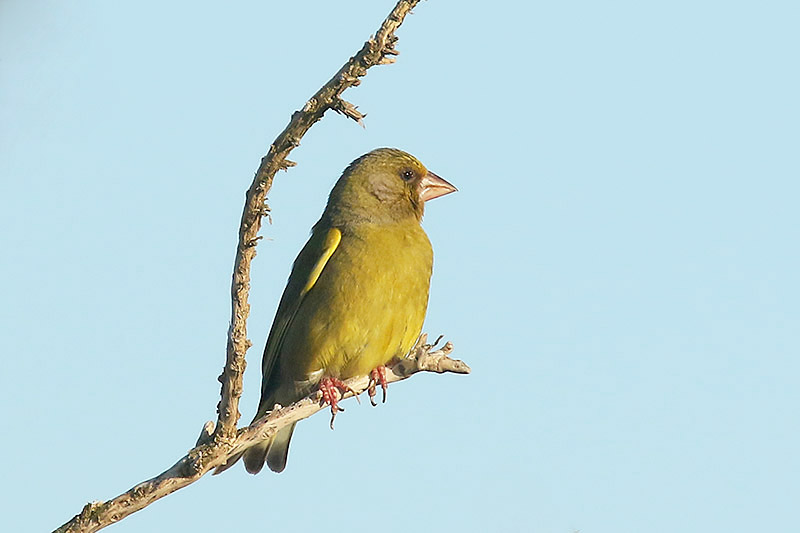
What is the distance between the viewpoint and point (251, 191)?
401 cm

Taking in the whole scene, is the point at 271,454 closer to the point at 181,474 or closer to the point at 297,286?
the point at 297,286

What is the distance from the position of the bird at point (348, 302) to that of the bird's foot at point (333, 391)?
0.04 feet

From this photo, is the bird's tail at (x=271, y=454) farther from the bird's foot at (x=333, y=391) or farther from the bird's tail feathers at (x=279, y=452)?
the bird's foot at (x=333, y=391)

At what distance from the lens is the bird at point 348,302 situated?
653cm

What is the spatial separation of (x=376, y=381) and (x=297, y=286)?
834mm

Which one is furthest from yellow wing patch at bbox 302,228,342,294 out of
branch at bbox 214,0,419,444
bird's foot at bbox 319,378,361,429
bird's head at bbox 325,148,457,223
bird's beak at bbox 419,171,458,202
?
branch at bbox 214,0,419,444

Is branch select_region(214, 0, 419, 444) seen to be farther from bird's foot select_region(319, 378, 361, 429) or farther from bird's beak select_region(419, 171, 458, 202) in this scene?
bird's beak select_region(419, 171, 458, 202)

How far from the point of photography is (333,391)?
6.18 m

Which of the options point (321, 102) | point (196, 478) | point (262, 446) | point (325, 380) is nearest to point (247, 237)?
point (321, 102)

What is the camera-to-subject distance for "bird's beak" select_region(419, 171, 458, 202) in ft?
24.3

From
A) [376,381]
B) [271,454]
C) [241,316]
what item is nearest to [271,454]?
[271,454]

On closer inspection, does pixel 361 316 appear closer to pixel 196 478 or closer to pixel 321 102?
pixel 196 478

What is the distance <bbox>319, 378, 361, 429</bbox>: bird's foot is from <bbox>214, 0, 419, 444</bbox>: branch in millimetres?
1620

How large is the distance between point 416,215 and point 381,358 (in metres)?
1.16
